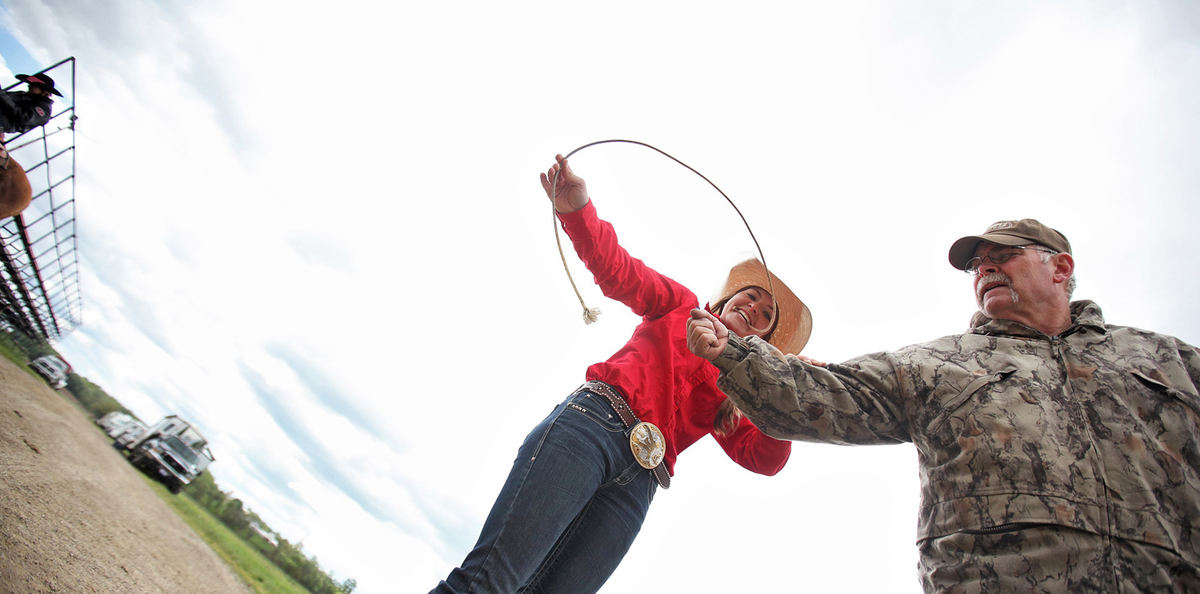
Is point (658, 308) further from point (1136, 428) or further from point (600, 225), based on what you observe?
point (1136, 428)

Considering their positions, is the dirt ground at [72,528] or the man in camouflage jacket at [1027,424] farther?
the dirt ground at [72,528]

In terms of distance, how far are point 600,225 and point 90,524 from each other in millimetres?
4622

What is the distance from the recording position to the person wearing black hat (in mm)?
4090

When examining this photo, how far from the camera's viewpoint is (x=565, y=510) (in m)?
1.97

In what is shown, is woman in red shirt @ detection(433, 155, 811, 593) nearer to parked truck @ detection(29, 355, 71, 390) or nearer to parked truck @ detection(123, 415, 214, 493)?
parked truck @ detection(123, 415, 214, 493)

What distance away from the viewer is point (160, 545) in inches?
225

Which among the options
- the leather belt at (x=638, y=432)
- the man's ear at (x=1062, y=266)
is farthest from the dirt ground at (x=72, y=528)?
the man's ear at (x=1062, y=266)

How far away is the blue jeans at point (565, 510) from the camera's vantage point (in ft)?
6.12

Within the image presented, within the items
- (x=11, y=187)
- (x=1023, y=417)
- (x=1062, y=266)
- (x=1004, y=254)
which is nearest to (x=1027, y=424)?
(x=1023, y=417)

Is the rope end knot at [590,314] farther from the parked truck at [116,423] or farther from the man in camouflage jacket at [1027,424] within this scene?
the parked truck at [116,423]

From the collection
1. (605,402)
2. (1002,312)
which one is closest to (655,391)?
(605,402)

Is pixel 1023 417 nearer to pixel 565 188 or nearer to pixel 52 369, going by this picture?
pixel 565 188

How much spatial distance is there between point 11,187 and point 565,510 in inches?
155

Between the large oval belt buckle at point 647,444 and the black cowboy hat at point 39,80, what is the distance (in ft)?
18.6
